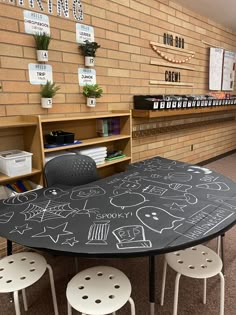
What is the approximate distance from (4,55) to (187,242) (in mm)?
1930

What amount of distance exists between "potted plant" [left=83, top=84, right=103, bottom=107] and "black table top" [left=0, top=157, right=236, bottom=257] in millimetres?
1012

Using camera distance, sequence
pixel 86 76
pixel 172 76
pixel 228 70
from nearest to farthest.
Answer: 1. pixel 86 76
2. pixel 172 76
3. pixel 228 70

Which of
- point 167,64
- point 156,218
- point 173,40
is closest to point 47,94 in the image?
point 156,218

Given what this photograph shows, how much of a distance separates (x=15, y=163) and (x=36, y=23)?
1.23 metres

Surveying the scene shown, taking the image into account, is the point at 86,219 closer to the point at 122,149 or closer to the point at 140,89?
the point at 122,149

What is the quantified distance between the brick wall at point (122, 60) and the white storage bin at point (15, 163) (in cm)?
40

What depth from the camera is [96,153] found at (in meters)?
2.42

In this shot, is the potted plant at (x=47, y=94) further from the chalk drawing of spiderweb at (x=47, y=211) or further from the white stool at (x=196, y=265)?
the white stool at (x=196, y=265)

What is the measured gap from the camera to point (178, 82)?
3.68 metres

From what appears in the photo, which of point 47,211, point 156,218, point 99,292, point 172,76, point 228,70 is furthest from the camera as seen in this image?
point 228,70

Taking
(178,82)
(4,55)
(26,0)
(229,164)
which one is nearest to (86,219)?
(4,55)

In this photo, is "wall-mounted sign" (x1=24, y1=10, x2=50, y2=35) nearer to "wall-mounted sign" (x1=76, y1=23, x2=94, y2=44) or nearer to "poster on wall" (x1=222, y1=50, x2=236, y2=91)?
"wall-mounted sign" (x1=76, y1=23, x2=94, y2=44)

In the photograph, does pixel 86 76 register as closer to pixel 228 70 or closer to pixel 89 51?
pixel 89 51

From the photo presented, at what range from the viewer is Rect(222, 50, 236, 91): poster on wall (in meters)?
4.71
